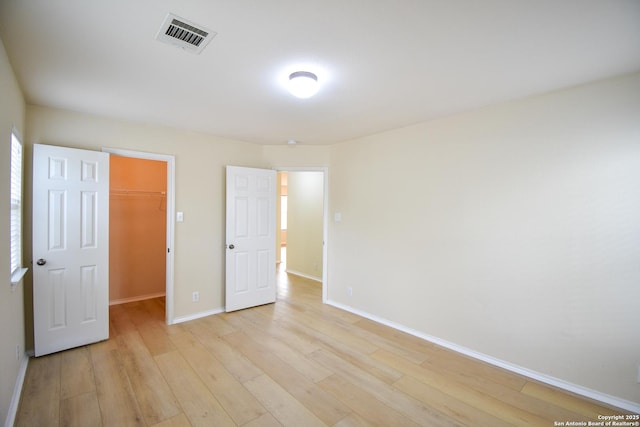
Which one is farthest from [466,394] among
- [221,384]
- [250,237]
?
[250,237]

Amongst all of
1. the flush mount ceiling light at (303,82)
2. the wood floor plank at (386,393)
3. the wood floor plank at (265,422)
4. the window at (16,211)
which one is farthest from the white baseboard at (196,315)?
the flush mount ceiling light at (303,82)

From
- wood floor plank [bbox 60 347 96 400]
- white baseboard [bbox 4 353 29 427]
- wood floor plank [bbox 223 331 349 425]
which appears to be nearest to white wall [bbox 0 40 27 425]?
white baseboard [bbox 4 353 29 427]

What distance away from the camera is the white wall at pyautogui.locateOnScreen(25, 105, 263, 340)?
3176 mm

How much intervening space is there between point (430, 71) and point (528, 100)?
115cm

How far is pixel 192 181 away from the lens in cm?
378

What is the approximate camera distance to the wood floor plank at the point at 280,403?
1978 millimetres

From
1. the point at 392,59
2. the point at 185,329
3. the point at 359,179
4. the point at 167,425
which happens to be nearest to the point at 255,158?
the point at 359,179

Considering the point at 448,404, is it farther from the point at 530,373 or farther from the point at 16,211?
the point at 16,211

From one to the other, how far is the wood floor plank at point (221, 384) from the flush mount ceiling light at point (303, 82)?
2388 mm

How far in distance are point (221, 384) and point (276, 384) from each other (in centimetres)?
46

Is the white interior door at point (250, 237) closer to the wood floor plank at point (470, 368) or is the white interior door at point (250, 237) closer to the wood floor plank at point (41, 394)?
the wood floor plank at point (41, 394)

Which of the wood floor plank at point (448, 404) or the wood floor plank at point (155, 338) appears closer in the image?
the wood floor plank at point (448, 404)

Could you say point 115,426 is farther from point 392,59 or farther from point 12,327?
point 392,59

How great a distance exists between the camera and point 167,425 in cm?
193
